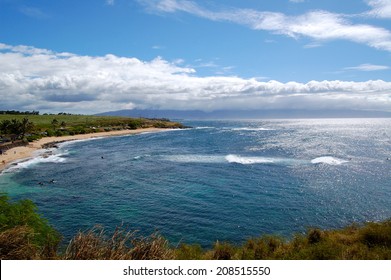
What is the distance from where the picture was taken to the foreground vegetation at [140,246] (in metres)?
11.1

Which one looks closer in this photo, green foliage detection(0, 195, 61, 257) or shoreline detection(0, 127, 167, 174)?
green foliage detection(0, 195, 61, 257)

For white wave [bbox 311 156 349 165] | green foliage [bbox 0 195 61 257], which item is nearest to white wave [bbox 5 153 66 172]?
green foliage [bbox 0 195 61 257]

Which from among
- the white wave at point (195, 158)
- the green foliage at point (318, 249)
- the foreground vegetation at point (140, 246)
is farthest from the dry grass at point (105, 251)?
the white wave at point (195, 158)

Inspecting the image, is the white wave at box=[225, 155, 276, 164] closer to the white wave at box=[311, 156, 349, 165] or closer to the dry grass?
the white wave at box=[311, 156, 349, 165]

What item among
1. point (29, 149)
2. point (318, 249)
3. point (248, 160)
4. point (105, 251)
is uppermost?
point (105, 251)

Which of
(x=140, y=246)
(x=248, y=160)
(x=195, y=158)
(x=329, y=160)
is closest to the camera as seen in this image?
(x=140, y=246)

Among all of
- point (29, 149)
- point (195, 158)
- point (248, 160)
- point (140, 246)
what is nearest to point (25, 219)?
point (140, 246)

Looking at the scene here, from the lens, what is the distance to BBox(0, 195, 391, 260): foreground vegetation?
11.1 metres

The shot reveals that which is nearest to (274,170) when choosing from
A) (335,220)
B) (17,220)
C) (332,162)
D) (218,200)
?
(332,162)

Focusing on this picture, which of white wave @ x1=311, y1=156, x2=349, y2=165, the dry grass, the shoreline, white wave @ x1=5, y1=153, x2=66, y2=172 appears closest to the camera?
the dry grass

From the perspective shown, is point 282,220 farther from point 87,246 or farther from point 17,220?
point 87,246

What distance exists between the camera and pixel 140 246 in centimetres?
1172

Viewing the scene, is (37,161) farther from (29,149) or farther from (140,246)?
(140,246)

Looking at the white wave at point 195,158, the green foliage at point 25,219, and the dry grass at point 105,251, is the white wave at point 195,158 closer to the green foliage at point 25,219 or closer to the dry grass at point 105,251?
the green foliage at point 25,219
